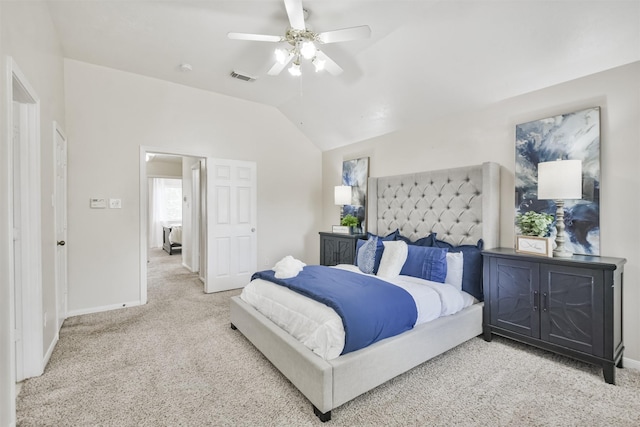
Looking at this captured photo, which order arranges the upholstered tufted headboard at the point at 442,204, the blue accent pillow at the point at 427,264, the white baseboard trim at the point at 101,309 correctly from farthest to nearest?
the white baseboard trim at the point at 101,309 → the upholstered tufted headboard at the point at 442,204 → the blue accent pillow at the point at 427,264

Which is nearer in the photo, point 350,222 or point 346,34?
point 346,34

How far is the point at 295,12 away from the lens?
2.06 meters

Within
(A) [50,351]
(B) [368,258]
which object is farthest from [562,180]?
(A) [50,351]

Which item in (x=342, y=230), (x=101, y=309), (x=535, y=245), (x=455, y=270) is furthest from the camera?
(x=342, y=230)

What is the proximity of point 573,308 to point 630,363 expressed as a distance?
0.63 metres

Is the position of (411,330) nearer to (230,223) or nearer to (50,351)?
(50,351)

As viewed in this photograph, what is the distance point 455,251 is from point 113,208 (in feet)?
13.6

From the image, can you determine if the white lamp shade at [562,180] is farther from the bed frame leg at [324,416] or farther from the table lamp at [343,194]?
the table lamp at [343,194]

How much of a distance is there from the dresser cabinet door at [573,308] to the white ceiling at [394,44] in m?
1.69

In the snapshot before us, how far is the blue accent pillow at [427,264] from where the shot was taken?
9.22 feet

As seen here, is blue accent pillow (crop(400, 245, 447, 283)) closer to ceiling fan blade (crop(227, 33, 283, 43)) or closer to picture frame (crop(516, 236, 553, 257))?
picture frame (crop(516, 236, 553, 257))

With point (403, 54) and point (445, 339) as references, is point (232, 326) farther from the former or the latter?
point (403, 54)

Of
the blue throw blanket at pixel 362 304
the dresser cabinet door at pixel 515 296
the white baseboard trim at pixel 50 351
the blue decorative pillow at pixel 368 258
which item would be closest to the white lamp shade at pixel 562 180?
the dresser cabinet door at pixel 515 296

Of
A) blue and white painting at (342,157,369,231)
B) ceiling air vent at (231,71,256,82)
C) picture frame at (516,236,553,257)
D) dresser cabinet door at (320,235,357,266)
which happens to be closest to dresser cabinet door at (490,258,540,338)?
picture frame at (516,236,553,257)
